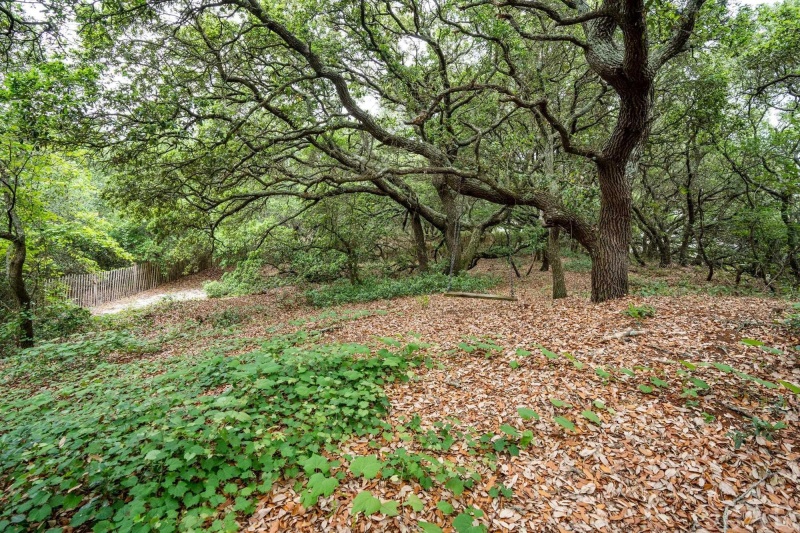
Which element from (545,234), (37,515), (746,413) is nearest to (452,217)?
(545,234)

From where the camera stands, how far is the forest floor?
2.54 m

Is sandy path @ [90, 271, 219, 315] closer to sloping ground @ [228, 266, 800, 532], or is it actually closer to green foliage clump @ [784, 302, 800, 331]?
sloping ground @ [228, 266, 800, 532]

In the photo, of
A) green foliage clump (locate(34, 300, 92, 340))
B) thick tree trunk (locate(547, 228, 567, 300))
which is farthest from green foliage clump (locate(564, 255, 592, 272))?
green foliage clump (locate(34, 300, 92, 340))

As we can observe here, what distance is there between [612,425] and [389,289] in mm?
8968

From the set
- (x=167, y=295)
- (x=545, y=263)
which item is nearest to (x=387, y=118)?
(x=545, y=263)

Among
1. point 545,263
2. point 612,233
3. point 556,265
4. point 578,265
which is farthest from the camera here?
point 545,263

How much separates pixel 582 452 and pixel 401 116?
12502 millimetres

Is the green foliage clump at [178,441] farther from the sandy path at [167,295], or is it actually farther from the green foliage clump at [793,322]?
the sandy path at [167,295]

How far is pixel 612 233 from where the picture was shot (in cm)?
701

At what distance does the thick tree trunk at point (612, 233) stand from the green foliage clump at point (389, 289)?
15.7ft

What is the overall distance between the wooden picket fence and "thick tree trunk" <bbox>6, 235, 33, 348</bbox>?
20.5ft

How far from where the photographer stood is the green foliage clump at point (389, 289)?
11648 mm

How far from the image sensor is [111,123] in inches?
268

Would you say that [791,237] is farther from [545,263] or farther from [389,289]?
[389,289]
